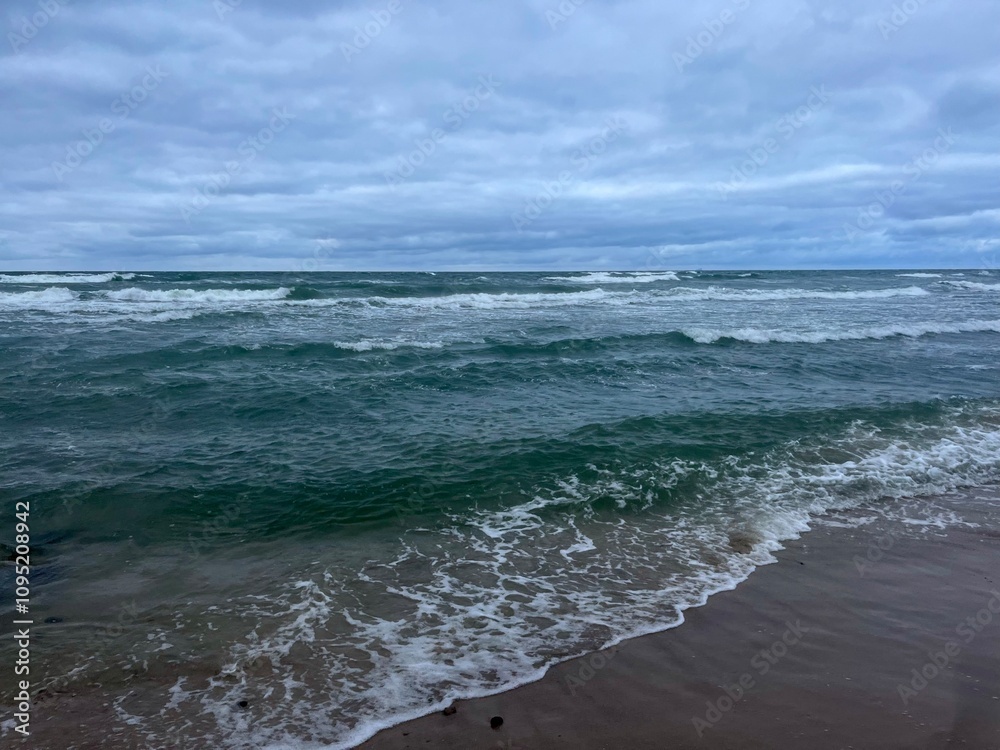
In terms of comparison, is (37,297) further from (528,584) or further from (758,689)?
(758,689)

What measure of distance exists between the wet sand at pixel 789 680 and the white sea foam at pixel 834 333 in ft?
50.6

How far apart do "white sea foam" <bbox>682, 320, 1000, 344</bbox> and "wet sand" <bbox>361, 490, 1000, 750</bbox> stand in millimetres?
15422

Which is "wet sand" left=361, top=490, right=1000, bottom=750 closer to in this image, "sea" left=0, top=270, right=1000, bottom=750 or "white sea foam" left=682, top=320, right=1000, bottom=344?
"sea" left=0, top=270, right=1000, bottom=750

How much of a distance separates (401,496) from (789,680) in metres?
4.91

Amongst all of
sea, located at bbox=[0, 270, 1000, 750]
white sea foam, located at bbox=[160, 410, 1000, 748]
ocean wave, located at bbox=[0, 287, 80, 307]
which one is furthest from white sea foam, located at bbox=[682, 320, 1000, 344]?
ocean wave, located at bbox=[0, 287, 80, 307]

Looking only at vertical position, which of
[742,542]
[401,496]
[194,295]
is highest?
[194,295]

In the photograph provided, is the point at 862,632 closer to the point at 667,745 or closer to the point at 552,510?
the point at 667,745

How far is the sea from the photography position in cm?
484

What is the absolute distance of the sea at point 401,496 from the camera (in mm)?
4844

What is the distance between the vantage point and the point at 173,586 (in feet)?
19.8

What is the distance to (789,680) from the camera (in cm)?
464

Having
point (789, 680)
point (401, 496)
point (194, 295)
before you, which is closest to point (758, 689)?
point (789, 680)

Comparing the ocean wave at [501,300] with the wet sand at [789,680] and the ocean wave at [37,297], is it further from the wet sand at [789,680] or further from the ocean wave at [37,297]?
the wet sand at [789,680]

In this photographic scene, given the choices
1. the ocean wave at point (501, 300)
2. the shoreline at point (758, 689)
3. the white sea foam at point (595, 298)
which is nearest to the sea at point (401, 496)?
the shoreline at point (758, 689)
